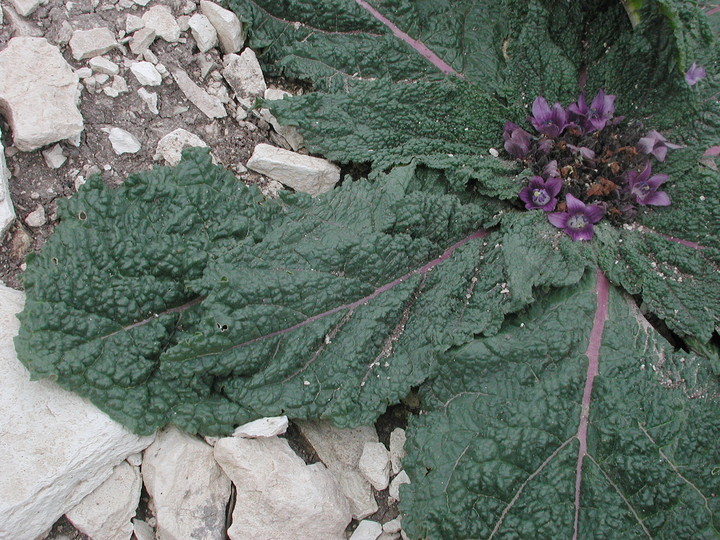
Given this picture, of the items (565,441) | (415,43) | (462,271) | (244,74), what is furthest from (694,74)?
(244,74)

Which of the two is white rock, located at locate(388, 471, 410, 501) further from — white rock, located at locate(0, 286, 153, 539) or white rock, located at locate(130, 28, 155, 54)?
white rock, located at locate(130, 28, 155, 54)

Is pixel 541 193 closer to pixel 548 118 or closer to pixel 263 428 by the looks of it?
pixel 548 118

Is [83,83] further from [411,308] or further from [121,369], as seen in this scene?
[411,308]

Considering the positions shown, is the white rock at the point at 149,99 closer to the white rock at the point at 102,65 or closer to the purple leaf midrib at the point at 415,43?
the white rock at the point at 102,65

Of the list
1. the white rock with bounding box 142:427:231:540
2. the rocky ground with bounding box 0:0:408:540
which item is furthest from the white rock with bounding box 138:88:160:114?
the white rock with bounding box 142:427:231:540

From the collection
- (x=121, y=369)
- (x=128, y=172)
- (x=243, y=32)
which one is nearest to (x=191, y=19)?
(x=243, y=32)

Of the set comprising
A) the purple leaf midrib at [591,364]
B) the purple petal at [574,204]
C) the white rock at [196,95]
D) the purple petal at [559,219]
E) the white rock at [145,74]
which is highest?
the white rock at [145,74]

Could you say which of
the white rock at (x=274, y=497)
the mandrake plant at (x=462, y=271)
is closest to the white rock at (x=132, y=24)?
the mandrake plant at (x=462, y=271)
